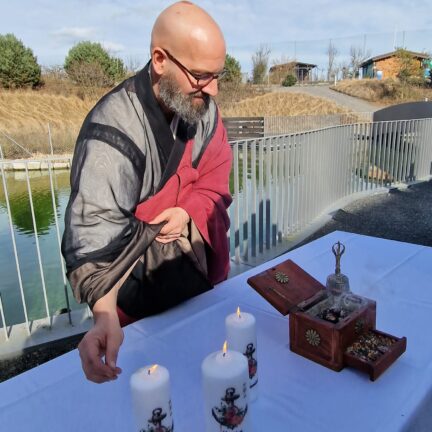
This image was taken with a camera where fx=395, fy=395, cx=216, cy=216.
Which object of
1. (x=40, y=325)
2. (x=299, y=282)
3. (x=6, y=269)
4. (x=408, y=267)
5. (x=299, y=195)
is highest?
(x=299, y=282)

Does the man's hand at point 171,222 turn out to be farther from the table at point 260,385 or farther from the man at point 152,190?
the table at point 260,385

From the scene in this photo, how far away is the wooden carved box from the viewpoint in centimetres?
107

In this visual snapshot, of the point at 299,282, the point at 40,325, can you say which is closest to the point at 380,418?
the point at 299,282

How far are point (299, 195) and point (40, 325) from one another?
11.1ft

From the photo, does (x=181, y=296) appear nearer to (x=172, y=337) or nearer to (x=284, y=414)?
(x=172, y=337)

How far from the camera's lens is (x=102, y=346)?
919 millimetres

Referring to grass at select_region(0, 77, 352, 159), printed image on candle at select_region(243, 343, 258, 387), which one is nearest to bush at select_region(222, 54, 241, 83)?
grass at select_region(0, 77, 352, 159)

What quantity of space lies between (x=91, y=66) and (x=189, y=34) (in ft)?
95.1

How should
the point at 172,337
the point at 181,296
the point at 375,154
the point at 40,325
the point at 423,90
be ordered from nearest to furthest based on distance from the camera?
the point at 172,337 → the point at 181,296 → the point at 40,325 → the point at 375,154 → the point at 423,90

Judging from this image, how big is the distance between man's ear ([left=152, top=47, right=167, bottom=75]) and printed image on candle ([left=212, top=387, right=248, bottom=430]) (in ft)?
3.16

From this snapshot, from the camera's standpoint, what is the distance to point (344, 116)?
21797 millimetres

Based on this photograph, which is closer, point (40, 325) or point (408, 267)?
point (408, 267)

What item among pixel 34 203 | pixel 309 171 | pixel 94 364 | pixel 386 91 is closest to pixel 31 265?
pixel 309 171

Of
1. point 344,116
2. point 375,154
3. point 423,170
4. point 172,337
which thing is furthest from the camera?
point 344,116
